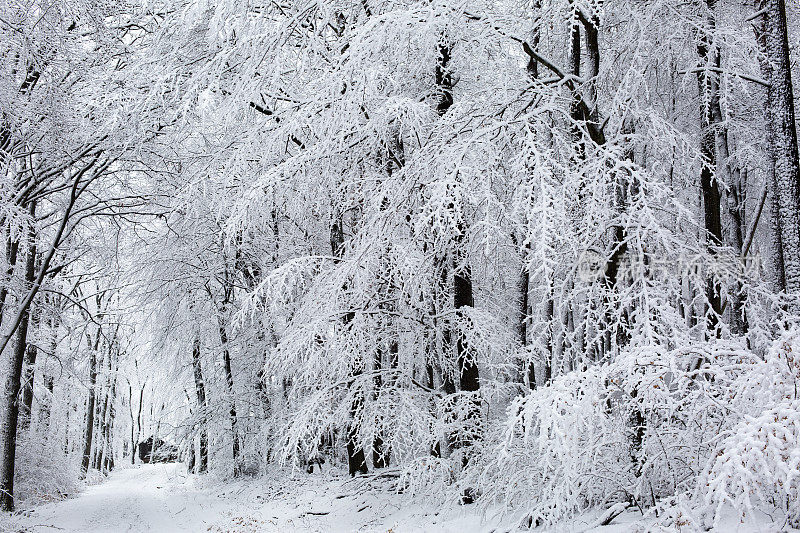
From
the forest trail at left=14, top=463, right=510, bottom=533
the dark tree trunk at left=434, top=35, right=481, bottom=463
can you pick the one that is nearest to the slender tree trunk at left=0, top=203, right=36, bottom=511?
the forest trail at left=14, top=463, right=510, bottom=533

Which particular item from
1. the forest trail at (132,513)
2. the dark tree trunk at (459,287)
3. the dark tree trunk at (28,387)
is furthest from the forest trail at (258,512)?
the dark tree trunk at (28,387)

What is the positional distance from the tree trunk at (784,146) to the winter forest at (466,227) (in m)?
0.02

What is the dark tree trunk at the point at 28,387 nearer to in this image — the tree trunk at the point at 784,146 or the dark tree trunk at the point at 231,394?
the dark tree trunk at the point at 231,394

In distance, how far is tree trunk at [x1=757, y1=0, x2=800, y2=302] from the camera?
5.00m

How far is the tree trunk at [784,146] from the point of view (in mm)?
5004

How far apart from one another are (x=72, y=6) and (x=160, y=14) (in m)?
2.15

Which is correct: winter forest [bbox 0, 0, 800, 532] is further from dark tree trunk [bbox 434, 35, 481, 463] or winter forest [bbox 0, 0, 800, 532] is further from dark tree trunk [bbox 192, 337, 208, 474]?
dark tree trunk [bbox 192, 337, 208, 474]

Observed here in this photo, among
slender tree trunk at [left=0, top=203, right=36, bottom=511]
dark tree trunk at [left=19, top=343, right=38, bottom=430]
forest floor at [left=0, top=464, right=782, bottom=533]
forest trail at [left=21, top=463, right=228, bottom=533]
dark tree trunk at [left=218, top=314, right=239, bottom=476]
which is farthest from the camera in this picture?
dark tree trunk at [left=19, top=343, right=38, bottom=430]

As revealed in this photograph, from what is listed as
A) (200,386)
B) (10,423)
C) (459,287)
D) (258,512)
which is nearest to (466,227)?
(459,287)

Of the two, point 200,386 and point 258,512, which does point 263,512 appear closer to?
point 258,512

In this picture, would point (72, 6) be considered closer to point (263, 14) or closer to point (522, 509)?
point (263, 14)

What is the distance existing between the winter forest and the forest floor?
9cm

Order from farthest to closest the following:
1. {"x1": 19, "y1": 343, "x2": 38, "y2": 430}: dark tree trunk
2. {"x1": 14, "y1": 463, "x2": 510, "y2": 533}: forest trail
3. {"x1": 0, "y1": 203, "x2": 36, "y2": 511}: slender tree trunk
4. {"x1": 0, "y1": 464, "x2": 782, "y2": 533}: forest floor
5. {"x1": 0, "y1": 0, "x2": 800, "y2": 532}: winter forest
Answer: {"x1": 19, "y1": 343, "x2": 38, "y2": 430}: dark tree trunk
{"x1": 0, "y1": 203, "x2": 36, "y2": 511}: slender tree trunk
{"x1": 14, "y1": 463, "x2": 510, "y2": 533}: forest trail
{"x1": 0, "y1": 464, "x2": 782, "y2": 533}: forest floor
{"x1": 0, "y1": 0, "x2": 800, "y2": 532}: winter forest

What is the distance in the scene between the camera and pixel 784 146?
16.9 feet
